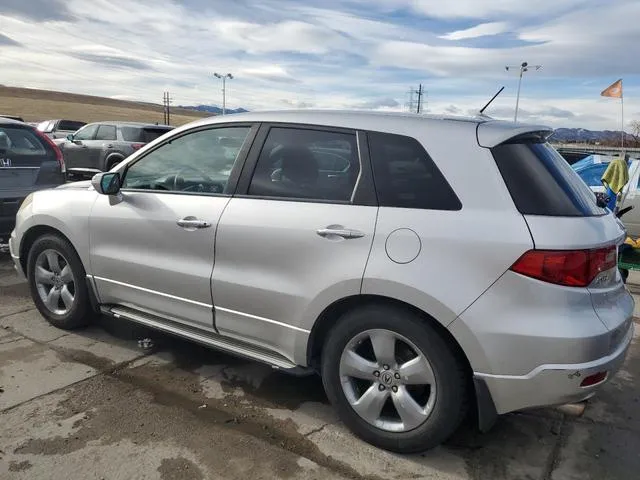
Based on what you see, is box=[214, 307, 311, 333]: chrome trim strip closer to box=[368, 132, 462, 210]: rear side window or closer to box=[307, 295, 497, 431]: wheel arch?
box=[307, 295, 497, 431]: wheel arch

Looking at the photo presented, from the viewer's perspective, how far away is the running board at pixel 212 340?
3.20m

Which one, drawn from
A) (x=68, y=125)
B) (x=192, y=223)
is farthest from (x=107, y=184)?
(x=68, y=125)

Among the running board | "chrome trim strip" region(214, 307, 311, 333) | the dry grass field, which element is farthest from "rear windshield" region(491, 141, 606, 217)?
the dry grass field

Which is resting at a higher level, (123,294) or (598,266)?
(598,266)

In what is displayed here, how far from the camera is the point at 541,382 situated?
8.32ft

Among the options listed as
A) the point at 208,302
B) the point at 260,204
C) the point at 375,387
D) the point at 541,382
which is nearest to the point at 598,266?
the point at 541,382

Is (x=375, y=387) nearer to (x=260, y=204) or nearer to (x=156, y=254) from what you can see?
(x=260, y=204)

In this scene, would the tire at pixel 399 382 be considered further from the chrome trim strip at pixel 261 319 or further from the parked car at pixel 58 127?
the parked car at pixel 58 127

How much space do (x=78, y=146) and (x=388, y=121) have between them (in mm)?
14212

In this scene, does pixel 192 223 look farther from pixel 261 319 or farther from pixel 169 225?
pixel 261 319

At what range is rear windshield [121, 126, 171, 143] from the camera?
1454 centimetres

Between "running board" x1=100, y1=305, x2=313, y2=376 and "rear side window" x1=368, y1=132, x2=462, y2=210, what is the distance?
43.0 inches

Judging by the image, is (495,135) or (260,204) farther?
(260,204)

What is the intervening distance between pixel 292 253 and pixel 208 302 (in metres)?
0.76
